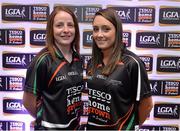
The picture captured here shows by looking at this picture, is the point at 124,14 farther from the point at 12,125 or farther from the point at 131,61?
the point at 12,125

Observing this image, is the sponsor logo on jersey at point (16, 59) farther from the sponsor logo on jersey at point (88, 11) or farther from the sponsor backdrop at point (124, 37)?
the sponsor logo on jersey at point (88, 11)

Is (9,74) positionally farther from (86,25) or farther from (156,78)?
(156,78)

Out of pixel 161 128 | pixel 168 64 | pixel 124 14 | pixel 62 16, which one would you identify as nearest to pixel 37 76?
pixel 62 16

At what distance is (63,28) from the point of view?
1.55m

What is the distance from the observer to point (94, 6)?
2248 millimetres

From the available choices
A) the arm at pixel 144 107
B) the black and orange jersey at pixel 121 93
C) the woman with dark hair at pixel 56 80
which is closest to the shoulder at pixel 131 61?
the black and orange jersey at pixel 121 93

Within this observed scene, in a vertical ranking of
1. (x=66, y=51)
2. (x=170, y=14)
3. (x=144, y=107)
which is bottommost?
(x=144, y=107)

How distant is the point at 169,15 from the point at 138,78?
40.2 inches

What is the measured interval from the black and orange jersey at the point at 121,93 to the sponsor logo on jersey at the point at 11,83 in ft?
3.35

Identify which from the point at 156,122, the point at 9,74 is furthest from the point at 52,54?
the point at 156,122

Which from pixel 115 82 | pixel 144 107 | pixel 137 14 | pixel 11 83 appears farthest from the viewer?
pixel 11 83

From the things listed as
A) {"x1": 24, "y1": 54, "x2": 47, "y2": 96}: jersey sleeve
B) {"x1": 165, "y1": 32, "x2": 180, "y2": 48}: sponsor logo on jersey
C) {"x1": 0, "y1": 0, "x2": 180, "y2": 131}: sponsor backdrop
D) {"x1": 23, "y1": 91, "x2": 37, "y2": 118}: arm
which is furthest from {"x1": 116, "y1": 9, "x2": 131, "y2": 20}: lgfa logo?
{"x1": 23, "y1": 91, "x2": 37, "y2": 118}: arm

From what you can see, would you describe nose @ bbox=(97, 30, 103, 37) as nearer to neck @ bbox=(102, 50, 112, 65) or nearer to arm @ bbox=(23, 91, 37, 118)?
neck @ bbox=(102, 50, 112, 65)

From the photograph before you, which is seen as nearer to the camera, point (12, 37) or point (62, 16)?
point (62, 16)
